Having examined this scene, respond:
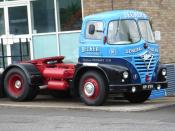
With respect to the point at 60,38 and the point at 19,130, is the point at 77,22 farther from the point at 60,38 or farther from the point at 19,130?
the point at 19,130

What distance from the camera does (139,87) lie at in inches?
605

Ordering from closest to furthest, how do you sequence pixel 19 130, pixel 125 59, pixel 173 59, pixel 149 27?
pixel 19 130 < pixel 125 59 < pixel 149 27 < pixel 173 59

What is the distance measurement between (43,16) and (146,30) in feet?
17.9

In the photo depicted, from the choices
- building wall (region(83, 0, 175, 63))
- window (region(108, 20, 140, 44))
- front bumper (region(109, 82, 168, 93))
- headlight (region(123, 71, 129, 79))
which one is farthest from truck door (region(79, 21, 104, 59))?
building wall (region(83, 0, 175, 63))

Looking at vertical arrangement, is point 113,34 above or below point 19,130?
above

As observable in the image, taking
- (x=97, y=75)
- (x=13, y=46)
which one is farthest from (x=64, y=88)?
(x=13, y=46)

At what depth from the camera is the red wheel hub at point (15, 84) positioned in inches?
676

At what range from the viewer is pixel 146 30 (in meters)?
16.1

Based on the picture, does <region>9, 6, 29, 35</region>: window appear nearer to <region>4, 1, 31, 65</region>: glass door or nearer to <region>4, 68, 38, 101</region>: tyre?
<region>4, 1, 31, 65</region>: glass door

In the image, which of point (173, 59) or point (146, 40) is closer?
point (146, 40)

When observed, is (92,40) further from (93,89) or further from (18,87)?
(18,87)

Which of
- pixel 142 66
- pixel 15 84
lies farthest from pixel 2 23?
pixel 142 66

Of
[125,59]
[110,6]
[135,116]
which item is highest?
[110,6]

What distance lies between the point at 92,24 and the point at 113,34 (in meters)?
0.71
